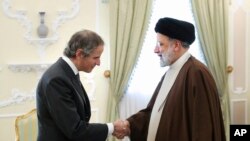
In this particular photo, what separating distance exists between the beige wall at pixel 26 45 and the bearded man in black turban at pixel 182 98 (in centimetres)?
173

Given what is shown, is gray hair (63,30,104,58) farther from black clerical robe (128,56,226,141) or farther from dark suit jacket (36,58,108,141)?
black clerical robe (128,56,226,141)

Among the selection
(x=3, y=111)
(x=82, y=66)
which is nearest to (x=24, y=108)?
(x=3, y=111)

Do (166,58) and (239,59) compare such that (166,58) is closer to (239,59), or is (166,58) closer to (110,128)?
(110,128)

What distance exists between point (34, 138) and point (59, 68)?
4.01 feet

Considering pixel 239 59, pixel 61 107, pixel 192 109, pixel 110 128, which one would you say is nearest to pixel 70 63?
pixel 61 107

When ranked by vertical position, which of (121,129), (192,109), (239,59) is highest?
(239,59)

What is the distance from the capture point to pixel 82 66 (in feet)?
6.66

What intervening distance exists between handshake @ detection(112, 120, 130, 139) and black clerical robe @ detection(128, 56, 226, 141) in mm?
299

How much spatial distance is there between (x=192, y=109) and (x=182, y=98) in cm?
10

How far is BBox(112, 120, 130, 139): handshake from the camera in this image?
238 centimetres

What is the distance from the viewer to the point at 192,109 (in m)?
2.08

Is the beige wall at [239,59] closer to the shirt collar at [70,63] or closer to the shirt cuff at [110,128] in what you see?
the shirt cuff at [110,128]

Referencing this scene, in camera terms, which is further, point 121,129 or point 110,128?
point 121,129

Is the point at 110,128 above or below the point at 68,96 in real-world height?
below
